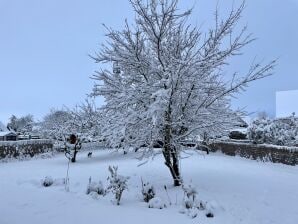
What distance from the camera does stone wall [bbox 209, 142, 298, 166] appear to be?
16.9 meters

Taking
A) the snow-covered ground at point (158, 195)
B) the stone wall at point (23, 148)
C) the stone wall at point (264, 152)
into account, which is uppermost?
the stone wall at point (264, 152)

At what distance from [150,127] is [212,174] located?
14.0ft

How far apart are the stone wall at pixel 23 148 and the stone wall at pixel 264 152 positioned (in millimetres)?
12495

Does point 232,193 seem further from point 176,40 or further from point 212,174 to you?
point 176,40

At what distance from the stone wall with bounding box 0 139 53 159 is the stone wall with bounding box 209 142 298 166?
12.5 metres

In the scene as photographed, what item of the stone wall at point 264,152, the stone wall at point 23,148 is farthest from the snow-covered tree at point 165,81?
the stone wall at point 23,148

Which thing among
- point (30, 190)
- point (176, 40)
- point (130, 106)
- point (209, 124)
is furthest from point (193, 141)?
point (30, 190)

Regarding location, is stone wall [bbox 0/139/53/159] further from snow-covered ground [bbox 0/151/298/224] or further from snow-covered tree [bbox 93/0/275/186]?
snow-covered tree [bbox 93/0/275/186]

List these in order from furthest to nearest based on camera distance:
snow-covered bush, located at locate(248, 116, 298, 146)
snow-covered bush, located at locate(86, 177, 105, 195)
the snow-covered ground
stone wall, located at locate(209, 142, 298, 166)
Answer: snow-covered bush, located at locate(248, 116, 298, 146)
stone wall, located at locate(209, 142, 298, 166)
snow-covered bush, located at locate(86, 177, 105, 195)
the snow-covered ground

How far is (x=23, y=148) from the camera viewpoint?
2212 centimetres

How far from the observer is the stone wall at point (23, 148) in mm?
20500

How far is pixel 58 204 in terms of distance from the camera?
7.94 meters

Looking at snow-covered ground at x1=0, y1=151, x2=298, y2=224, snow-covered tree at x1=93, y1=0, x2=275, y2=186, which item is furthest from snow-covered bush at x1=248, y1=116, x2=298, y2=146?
snow-covered tree at x1=93, y1=0, x2=275, y2=186

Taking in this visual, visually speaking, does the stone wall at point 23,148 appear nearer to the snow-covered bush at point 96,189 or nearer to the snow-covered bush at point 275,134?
the snow-covered bush at point 96,189
